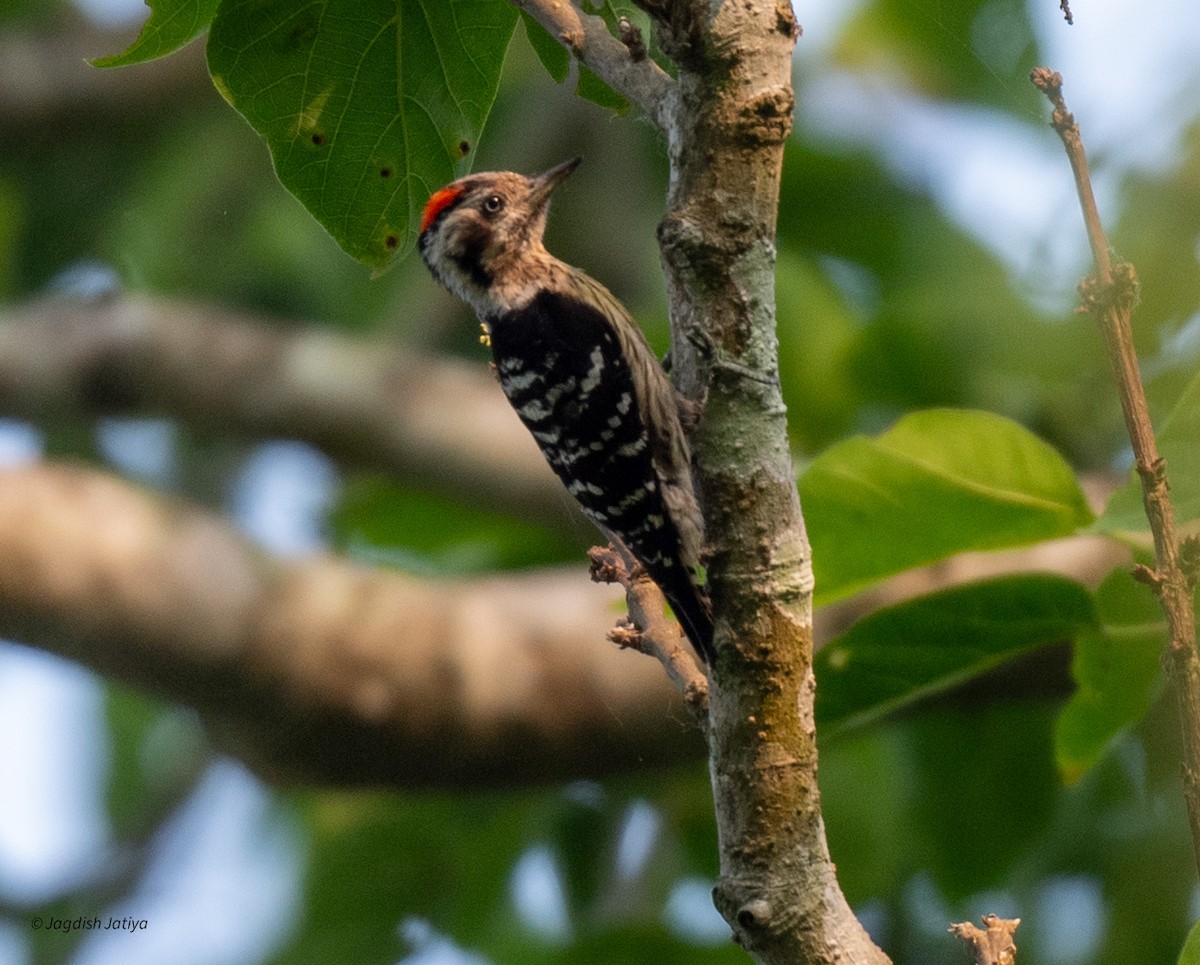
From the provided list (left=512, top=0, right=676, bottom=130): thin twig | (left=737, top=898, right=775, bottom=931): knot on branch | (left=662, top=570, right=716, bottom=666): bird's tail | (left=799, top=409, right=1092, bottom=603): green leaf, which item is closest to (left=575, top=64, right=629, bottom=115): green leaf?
(left=512, top=0, right=676, bottom=130): thin twig

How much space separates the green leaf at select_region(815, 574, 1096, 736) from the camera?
9.27 feet

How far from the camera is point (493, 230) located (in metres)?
4.16

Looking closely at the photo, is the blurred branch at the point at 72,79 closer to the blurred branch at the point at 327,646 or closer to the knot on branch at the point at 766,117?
the blurred branch at the point at 327,646

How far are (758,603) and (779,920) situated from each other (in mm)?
412

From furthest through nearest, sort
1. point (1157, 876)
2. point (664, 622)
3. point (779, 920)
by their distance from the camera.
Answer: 1. point (1157, 876)
2. point (664, 622)
3. point (779, 920)

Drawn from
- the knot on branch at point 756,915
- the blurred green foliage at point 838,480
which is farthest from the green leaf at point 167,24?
the knot on branch at point 756,915

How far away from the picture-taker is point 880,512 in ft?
9.11

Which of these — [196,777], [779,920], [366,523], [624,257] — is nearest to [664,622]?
[779,920]

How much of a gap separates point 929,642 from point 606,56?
1448 millimetres

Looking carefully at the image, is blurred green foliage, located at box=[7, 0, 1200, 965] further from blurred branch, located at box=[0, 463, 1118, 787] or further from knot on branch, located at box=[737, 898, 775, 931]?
knot on branch, located at box=[737, 898, 775, 931]

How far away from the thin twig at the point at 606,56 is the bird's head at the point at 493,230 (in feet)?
6.75

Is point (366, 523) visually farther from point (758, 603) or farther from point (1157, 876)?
point (758, 603)

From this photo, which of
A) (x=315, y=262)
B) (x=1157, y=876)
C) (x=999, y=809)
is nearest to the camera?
(x=1157, y=876)

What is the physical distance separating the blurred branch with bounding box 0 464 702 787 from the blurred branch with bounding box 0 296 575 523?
33.5 inches
